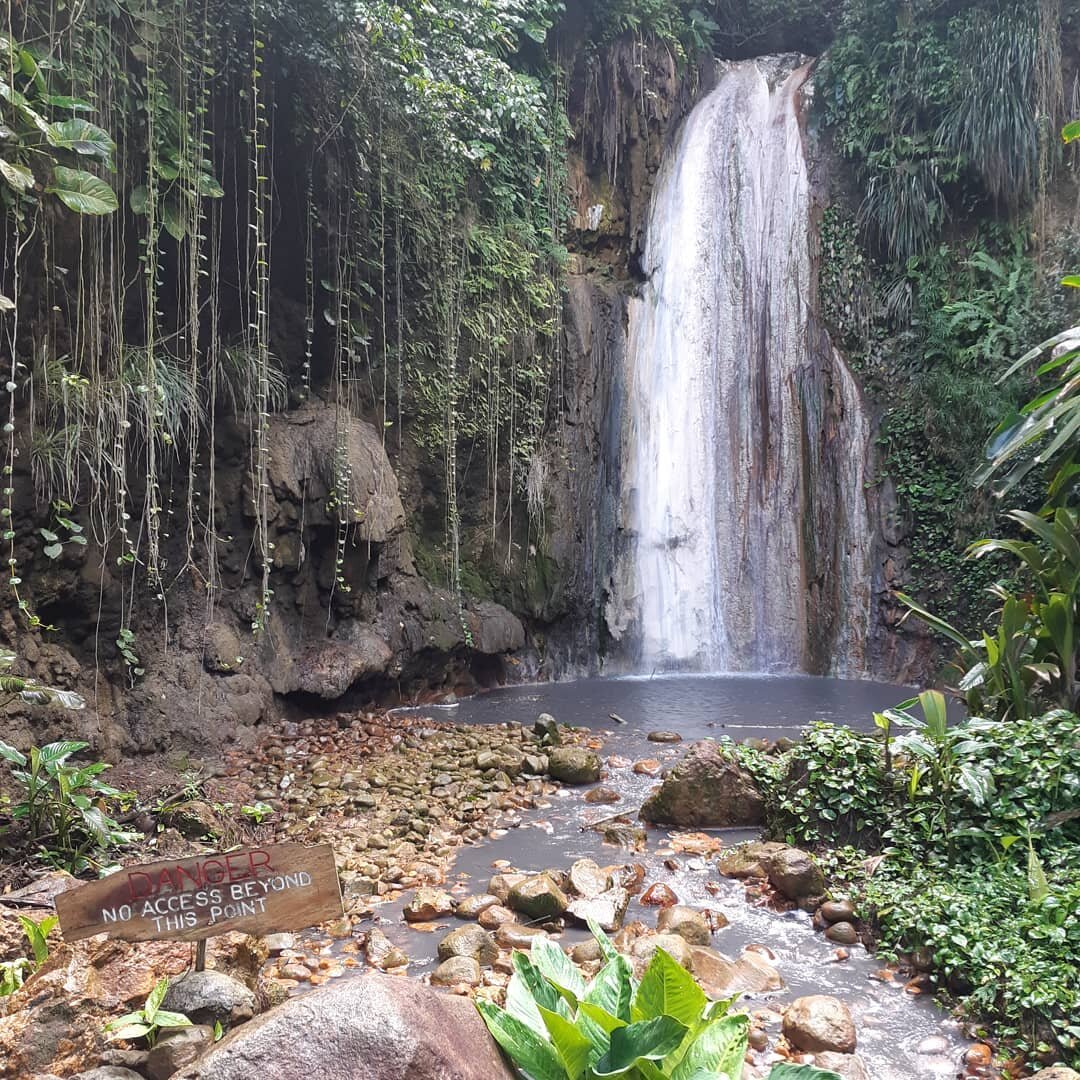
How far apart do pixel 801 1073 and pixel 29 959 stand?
2403 mm

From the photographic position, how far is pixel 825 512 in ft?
32.4

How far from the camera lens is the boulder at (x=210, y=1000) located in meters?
2.10

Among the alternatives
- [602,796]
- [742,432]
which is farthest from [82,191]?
[742,432]

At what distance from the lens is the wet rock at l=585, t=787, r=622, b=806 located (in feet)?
15.5

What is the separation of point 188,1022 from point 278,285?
247 inches

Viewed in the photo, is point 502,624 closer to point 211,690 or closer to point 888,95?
point 211,690

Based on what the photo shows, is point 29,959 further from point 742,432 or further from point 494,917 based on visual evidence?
point 742,432

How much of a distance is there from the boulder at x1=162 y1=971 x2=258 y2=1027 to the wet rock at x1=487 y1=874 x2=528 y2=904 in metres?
1.31

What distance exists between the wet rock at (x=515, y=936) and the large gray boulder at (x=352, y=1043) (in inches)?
47.8

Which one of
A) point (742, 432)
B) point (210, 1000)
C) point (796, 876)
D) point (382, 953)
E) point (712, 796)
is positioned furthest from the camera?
point (742, 432)

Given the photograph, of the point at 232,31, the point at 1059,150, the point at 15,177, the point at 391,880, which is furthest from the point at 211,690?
the point at 1059,150

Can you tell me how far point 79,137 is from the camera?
4.35 m

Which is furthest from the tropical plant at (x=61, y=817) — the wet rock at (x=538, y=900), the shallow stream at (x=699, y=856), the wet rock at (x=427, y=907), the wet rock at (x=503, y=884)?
the wet rock at (x=538, y=900)

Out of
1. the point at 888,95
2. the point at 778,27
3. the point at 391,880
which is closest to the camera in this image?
the point at 391,880
